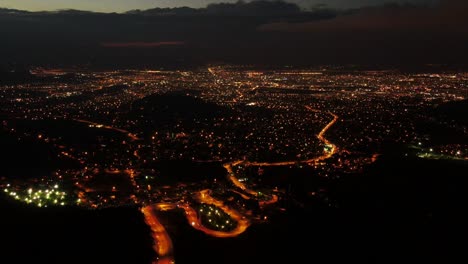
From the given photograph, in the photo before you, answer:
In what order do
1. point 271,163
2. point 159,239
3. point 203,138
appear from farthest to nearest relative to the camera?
1. point 203,138
2. point 271,163
3. point 159,239

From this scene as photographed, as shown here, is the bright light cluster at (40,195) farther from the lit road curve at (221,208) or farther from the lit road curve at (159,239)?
the lit road curve at (221,208)

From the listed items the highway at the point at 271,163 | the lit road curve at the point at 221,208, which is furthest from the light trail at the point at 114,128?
the lit road curve at the point at 221,208

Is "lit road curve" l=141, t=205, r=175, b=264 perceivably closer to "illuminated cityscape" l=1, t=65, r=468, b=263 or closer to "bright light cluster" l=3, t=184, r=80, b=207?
"illuminated cityscape" l=1, t=65, r=468, b=263

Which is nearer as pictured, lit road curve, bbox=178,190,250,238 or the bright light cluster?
lit road curve, bbox=178,190,250,238

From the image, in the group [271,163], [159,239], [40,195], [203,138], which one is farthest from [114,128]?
[159,239]

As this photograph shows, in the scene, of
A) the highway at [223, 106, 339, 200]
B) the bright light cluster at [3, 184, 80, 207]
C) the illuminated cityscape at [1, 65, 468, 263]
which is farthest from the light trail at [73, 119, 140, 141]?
the bright light cluster at [3, 184, 80, 207]

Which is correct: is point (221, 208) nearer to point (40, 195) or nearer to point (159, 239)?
point (159, 239)

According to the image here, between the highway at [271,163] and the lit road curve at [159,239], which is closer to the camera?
the lit road curve at [159,239]

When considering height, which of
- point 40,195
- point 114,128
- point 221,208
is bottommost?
point 114,128

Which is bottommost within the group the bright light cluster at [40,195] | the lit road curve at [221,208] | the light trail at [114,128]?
the light trail at [114,128]

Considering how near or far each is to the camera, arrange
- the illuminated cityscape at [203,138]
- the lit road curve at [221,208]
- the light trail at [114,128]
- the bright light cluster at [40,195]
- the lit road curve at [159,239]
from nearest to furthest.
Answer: the lit road curve at [159,239]
the lit road curve at [221,208]
the bright light cluster at [40,195]
the illuminated cityscape at [203,138]
the light trail at [114,128]

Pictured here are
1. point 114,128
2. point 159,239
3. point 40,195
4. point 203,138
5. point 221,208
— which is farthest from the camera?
point 114,128

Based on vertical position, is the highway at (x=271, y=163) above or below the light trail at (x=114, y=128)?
above
